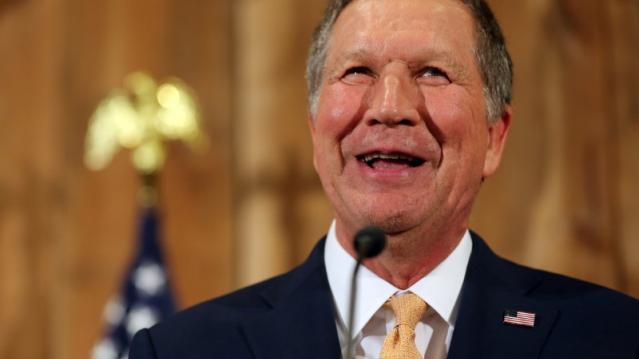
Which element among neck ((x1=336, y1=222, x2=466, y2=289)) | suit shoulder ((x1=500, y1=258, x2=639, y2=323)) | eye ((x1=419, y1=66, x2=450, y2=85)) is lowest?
suit shoulder ((x1=500, y1=258, x2=639, y2=323))

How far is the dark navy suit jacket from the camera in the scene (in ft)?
5.72

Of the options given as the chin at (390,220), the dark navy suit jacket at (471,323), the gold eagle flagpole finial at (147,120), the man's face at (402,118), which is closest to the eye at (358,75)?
the man's face at (402,118)

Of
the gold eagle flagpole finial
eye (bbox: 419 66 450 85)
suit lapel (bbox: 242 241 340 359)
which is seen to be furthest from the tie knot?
the gold eagle flagpole finial

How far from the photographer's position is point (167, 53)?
401 centimetres

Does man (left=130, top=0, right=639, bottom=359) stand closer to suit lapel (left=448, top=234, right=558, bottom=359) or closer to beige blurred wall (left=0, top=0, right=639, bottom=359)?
suit lapel (left=448, top=234, right=558, bottom=359)

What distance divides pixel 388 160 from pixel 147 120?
2.01 meters

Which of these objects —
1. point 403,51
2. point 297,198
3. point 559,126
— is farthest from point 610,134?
point 403,51

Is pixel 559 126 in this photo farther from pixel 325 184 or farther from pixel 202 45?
pixel 325 184

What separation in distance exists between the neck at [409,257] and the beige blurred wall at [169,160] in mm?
1924

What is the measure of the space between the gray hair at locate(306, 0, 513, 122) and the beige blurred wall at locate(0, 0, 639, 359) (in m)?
1.70

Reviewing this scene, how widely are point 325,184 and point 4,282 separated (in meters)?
2.41

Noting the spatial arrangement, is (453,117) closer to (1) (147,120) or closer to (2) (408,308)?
(2) (408,308)

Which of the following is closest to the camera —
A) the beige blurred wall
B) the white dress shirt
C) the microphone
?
the microphone

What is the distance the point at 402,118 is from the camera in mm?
1765
